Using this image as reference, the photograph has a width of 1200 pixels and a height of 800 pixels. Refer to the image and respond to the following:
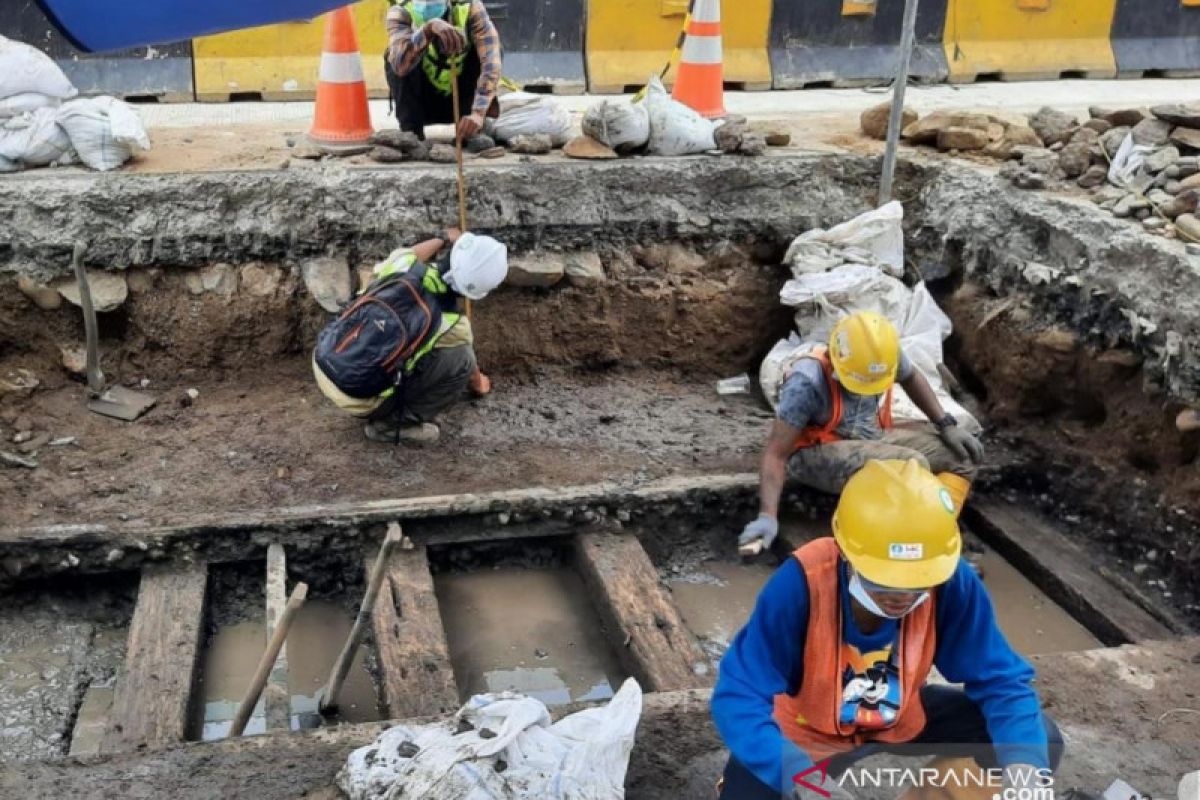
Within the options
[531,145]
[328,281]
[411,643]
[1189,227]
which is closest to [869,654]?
[411,643]

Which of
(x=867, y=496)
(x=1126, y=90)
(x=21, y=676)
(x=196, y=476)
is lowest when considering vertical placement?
(x=21, y=676)

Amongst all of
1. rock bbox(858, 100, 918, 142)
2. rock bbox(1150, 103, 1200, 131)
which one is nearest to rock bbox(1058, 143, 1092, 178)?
rock bbox(1150, 103, 1200, 131)

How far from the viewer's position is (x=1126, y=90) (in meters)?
8.84

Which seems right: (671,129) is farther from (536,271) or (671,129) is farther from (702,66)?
(536,271)

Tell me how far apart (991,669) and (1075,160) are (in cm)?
398

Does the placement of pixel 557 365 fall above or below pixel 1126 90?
below

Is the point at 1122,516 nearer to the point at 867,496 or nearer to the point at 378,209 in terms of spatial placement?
the point at 867,496

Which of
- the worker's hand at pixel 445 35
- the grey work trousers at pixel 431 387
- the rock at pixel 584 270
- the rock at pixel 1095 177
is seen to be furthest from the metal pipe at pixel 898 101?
the grey work trousers at pixel 431 387

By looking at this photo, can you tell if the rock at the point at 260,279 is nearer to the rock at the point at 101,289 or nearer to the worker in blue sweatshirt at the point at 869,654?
the rock at the point at 101,289

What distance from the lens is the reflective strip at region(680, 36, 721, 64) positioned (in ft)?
22.6

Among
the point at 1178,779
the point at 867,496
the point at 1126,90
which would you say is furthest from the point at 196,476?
the point at 1126,90

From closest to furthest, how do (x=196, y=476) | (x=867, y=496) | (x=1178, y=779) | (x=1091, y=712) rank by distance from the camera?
(x=867, y=496), (x=1178, y=779), (x=1091, y=712), (x=196, y=476)

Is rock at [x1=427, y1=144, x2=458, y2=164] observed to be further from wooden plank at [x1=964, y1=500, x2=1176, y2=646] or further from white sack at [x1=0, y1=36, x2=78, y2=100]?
wooden plank at [x1=964, y1=500, x2=1176, y2=646]

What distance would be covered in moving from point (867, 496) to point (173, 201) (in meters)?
4.12
